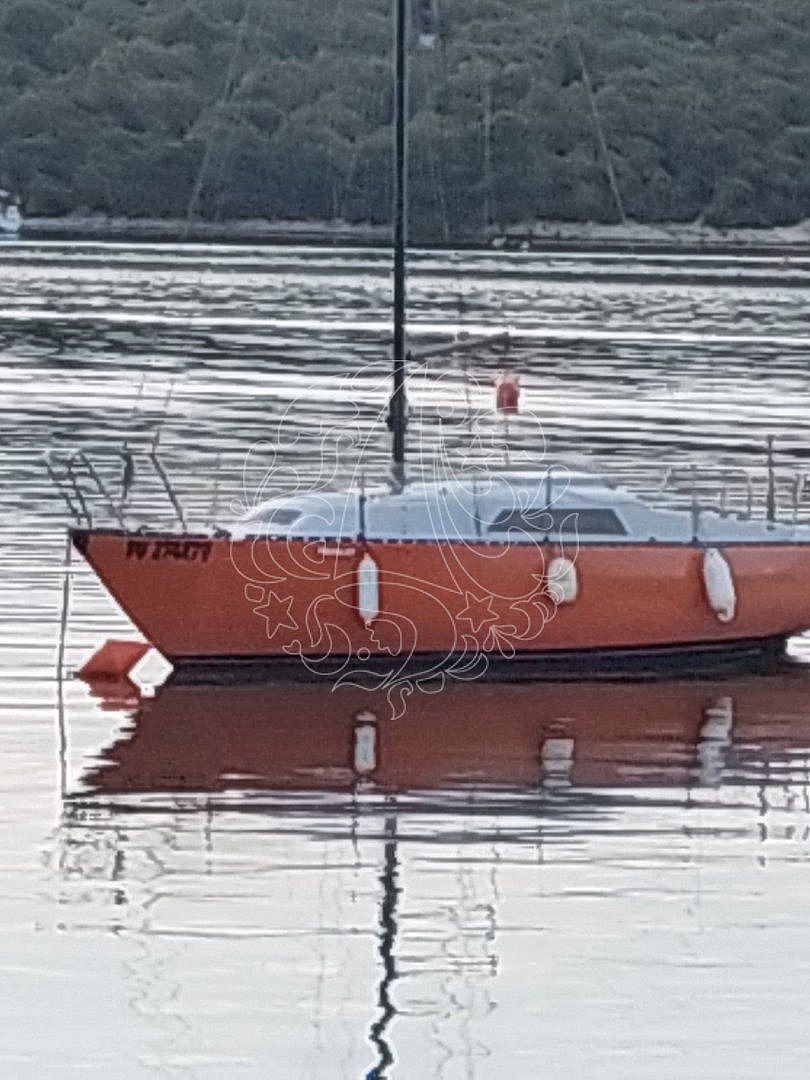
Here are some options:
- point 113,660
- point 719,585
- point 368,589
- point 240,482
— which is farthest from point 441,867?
point 240,482

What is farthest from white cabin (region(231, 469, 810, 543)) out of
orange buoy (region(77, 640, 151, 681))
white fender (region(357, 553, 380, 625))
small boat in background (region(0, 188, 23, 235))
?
small boat in background (region(0, 188, 23, 235))

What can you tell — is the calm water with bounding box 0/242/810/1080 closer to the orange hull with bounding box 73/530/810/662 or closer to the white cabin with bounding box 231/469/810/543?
the orange hull with bounding box 73/530/810/662

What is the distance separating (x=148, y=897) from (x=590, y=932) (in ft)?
10.0

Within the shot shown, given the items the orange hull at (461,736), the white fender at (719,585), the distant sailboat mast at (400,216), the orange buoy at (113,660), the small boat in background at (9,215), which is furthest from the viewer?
the small boat in background at (9,215)

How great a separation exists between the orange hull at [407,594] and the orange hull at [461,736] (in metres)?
0.49

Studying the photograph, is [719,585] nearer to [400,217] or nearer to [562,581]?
[562,581]

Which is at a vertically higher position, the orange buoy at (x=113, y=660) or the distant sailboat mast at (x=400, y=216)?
the distant sailboat mast at (x=400, y=216)

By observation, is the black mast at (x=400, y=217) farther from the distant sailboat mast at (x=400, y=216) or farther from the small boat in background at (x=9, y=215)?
the small boat in background at (x=9, y=215)

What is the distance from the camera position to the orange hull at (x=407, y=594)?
2850 cm

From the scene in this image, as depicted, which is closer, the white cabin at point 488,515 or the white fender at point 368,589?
the white fender at point 368,589

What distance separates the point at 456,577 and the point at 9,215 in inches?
6500

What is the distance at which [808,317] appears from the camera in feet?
366

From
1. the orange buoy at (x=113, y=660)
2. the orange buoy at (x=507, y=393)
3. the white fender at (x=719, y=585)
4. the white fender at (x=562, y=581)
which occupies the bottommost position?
the orange buoy at (x=113, y=660)

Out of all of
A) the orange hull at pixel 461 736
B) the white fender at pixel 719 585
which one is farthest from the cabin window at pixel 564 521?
the orange hull at pixel 461 736
